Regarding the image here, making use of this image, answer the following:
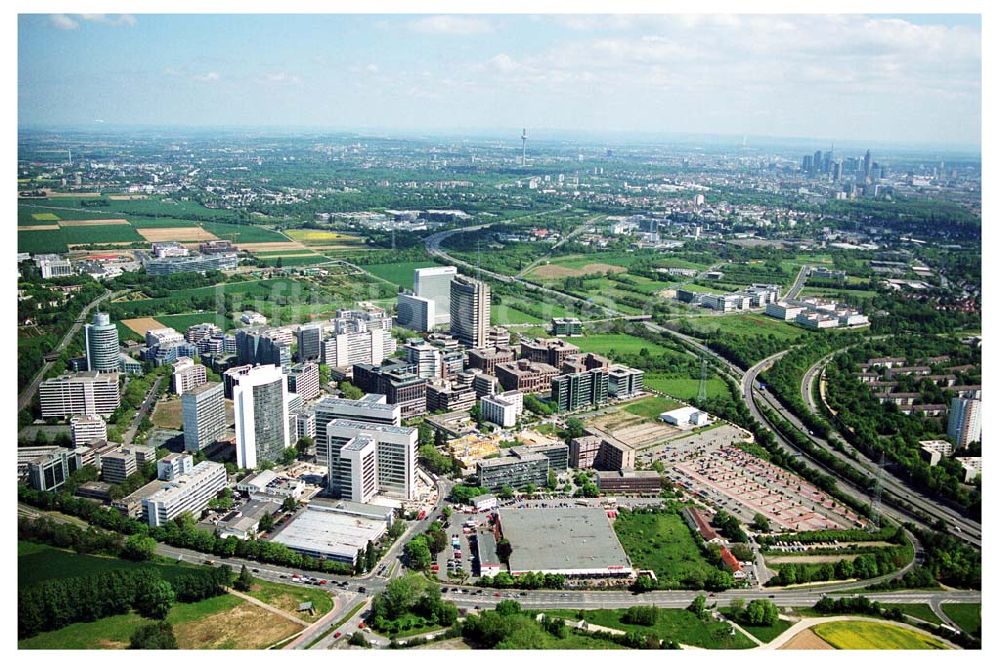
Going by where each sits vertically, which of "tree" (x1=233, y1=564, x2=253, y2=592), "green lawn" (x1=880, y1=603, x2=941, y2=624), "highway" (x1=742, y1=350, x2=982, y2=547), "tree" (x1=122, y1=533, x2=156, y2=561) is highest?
"highway" (x1=742, y1=350, x2=982, y2=547)

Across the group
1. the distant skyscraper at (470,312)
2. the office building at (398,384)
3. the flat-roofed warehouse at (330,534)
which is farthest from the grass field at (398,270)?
the flat-roofed warehouse at (330,534)

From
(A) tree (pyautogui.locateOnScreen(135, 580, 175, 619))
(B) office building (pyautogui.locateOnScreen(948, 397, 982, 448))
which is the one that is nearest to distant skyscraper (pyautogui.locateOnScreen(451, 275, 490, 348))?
(B) office building (pyautogui.locateOnScreen(948, 397, 982, 448))

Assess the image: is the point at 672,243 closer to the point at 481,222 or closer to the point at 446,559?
the point at 481,222

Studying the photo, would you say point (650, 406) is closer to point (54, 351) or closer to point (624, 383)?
point (624, 383)

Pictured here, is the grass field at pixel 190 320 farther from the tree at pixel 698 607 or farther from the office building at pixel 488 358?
the tree at pixel 698 607

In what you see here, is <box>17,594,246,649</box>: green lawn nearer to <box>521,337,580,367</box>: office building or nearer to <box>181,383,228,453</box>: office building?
<box>181,383,228,453</box>: office building
